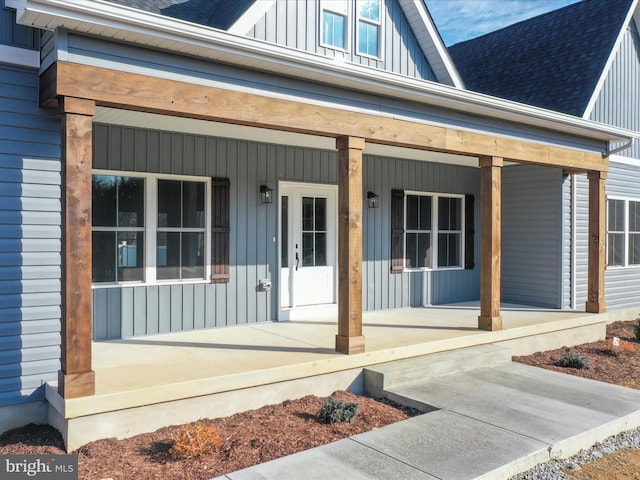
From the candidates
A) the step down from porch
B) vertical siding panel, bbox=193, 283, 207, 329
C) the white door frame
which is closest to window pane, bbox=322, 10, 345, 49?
the white door frame

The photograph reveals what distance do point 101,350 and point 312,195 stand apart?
143 inches

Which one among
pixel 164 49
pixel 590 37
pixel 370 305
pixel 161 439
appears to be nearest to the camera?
pixel 161 439

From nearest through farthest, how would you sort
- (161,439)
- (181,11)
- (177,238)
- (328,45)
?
(161,439)
(177,238)
(181,11)
(328,45)

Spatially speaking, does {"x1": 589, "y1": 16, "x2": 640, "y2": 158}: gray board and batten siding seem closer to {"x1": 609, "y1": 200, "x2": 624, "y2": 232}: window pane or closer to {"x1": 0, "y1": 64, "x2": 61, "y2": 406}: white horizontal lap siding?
{"x1": 609, "y1": 200, "x2": 624, "y2": 232}: window pane

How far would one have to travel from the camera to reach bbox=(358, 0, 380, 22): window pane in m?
8.07

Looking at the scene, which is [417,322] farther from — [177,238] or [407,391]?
[177,238]

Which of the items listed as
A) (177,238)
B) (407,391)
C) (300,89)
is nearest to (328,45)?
(300,89)

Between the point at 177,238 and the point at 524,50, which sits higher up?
the point at 524,50

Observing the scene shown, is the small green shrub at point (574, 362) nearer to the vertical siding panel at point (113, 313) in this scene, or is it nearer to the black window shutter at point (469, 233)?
the black window shutter at point (469, 233)

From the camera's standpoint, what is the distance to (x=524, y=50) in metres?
A: 11.6

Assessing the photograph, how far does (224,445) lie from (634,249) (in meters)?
9.60

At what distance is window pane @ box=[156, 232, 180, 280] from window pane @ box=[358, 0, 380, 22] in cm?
432

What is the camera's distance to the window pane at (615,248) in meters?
10.1

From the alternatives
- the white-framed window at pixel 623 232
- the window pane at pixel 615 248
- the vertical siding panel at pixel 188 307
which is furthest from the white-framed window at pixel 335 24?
the window pane at pixel 615 248
